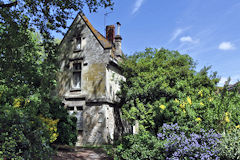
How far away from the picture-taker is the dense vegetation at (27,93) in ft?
17.2

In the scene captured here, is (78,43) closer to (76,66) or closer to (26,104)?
(76,66)

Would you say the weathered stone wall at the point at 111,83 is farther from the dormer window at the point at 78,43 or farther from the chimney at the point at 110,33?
the chimney at the point at 110,33

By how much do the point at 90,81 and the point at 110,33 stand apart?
630cm

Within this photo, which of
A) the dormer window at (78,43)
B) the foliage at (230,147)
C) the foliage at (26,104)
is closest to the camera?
the foliage at (26,104)

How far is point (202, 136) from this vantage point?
25.8 ft

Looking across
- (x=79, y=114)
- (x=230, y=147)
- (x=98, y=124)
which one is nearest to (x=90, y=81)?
(x=79, y=114)

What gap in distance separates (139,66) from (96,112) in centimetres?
511

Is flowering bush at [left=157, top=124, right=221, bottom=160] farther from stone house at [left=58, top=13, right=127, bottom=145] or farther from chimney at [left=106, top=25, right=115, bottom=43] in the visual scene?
chimney at [left=106, top=25, right=115, bottom=43]

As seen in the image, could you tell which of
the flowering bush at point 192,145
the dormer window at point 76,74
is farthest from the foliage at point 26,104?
the dormer window at point 76,74

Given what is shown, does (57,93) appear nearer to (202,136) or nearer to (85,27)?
(85,27)

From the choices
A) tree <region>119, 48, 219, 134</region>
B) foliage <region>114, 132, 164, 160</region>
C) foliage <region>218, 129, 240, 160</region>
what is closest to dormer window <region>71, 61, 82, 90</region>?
tree <region>119, 48, 219, 134</region>

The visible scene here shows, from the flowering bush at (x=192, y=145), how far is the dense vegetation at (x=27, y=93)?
4597mm

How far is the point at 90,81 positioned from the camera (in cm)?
A: 1620

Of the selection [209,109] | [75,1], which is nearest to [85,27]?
[75,1]
